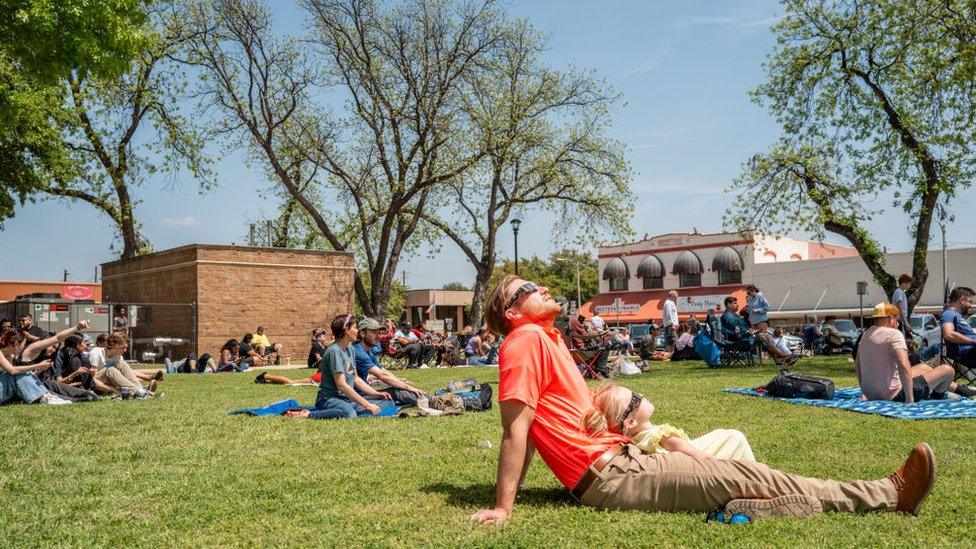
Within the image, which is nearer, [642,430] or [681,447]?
[681,447]

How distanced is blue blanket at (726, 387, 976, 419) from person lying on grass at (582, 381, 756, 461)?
4.70 meters

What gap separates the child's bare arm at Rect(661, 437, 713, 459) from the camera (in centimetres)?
465

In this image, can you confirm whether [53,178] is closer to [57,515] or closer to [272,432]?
[272,432]

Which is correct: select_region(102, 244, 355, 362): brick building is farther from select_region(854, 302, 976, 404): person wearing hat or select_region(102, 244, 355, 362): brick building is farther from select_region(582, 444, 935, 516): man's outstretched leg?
select_region(582, 444, 935, 516): man's outstretched leg

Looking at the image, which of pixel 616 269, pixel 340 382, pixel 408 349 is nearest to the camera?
pixel 340 382

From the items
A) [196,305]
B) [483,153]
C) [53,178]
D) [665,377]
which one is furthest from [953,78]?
[53,178]

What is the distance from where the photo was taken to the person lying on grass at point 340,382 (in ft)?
31.1

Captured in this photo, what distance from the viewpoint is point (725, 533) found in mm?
4164

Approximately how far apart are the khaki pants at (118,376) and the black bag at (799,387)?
9.81 metres

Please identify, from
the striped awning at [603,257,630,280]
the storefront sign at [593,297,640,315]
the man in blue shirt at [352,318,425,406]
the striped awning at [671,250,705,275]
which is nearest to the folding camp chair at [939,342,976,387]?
the man in blue shirt at [352,318,425,406]

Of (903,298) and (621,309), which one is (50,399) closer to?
(903,298)

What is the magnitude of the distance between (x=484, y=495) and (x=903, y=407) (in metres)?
6.03

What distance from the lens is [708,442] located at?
4.85 metres

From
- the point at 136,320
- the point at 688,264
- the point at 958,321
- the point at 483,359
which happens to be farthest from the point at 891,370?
the point at 688,264
